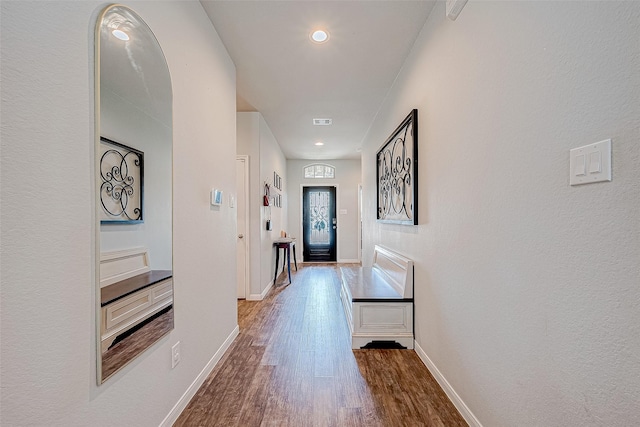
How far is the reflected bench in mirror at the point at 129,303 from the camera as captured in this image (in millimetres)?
1063

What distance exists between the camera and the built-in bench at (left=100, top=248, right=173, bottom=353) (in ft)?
3.48

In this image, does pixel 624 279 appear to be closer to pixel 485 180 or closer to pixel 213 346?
pixel 485 180

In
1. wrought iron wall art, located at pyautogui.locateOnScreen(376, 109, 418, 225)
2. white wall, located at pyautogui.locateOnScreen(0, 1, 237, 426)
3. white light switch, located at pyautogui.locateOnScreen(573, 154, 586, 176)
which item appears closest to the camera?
white wall, located at pyautogui.locateOnScreen(0, 1, 237, 426)

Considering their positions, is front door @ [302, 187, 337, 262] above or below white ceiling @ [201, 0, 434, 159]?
below

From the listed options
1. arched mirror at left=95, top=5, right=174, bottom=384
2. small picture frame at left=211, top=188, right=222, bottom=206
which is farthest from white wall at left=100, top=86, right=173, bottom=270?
small picture frame at left=211, top=188, right=222, bottom=206

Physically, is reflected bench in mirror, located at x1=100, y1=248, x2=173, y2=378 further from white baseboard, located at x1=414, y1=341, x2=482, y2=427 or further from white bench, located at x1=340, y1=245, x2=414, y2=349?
white baseboard, located at x1=414, y1=341, x2=482, y2=427

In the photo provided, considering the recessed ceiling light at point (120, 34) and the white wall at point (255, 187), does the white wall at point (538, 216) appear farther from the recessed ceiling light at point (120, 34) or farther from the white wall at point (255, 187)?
the white wall at point (255, 187)

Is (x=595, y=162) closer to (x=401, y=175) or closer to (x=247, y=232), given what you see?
(x=401, y=175)

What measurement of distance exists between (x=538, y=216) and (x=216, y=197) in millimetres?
1934

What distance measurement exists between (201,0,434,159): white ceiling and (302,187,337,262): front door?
308 cm

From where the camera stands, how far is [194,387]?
5.85 feet

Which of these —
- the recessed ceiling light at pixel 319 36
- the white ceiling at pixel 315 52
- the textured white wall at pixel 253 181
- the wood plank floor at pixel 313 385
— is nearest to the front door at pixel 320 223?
the white ceiling at pixel 315 52

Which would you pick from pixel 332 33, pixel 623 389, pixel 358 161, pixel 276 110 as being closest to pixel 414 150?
pixel 332 33

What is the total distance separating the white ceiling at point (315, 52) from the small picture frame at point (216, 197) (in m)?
1.27
